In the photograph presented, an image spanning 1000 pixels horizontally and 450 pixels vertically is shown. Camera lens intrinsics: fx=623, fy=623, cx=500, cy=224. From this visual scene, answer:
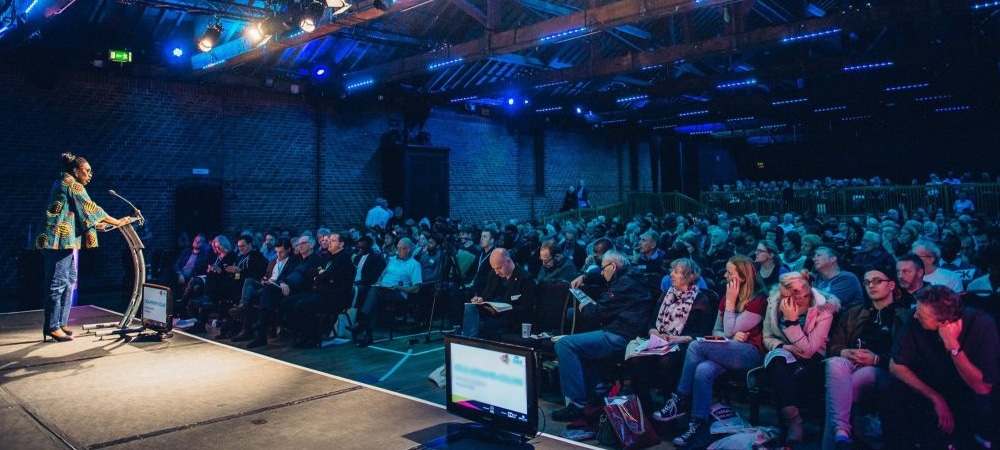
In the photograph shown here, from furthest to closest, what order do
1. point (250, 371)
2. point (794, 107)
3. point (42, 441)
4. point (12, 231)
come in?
point (794, 107)
point (12, 231)
point (250, 371)
point (42, 441)

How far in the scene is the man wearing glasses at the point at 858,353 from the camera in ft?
11.1

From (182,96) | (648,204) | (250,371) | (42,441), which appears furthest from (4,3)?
(648,204)

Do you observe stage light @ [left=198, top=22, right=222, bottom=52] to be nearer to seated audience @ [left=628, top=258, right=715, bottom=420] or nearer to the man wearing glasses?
seated audience @ [left=628, top=258, right=715, bottom=420]

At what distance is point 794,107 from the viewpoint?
17953 millimetres

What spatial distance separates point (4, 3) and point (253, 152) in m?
4.77

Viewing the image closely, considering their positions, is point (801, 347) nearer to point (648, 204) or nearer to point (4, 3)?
point (4, 3)

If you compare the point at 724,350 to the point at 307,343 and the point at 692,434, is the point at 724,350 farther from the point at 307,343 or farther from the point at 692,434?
the point at 307,343

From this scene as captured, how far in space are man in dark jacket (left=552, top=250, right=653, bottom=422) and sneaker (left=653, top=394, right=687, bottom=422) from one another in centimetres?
52

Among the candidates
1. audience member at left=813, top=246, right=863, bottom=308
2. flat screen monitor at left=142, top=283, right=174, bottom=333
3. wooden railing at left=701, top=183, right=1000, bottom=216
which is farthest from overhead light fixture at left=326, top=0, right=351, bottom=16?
wooden railing at left=701, top=183, right=1000, bottom=216

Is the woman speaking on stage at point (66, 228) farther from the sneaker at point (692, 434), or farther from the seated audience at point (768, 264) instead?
the seated audience at point (768, 264)

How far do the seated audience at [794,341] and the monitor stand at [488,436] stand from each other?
1532 mm

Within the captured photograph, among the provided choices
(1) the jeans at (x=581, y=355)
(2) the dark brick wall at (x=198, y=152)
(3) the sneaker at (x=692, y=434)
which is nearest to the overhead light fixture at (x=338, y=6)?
(1) the jeans at (x=581, y=355)

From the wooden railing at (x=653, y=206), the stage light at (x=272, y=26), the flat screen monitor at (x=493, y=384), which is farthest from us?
the wooden railing at (x=653, y=206)

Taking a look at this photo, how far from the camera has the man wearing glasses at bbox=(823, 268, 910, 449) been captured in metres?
3.40
